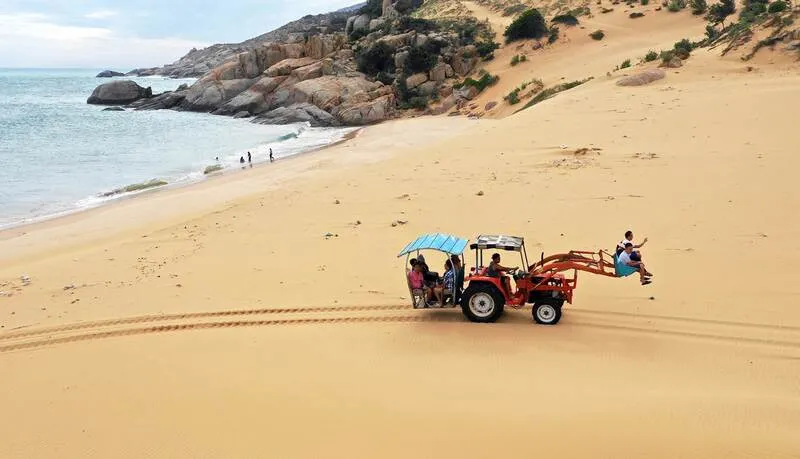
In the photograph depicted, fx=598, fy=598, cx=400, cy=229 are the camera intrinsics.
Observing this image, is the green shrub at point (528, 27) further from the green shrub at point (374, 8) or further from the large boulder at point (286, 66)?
the green shrub at point (374, 8)

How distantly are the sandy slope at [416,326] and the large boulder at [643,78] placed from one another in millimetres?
10020

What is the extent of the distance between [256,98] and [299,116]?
8.28 meters

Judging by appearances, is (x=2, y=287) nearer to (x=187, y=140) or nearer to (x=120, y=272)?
(x=120, y=272)

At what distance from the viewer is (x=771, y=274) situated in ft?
34.9

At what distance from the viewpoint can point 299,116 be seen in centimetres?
5019

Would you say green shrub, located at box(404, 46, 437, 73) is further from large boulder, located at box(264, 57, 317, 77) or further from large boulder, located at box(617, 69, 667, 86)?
large boulder, located at box(617, 69, 667, 86)

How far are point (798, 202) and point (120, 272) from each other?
1556 cm

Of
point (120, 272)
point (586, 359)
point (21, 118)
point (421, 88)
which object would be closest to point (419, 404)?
point (586, 359)

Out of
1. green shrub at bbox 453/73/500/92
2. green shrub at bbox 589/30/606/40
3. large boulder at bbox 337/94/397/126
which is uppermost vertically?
green shrub at bbox 589/30/606/40

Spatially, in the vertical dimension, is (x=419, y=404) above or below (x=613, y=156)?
below

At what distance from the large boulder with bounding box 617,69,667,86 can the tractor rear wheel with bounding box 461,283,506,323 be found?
80.7ft

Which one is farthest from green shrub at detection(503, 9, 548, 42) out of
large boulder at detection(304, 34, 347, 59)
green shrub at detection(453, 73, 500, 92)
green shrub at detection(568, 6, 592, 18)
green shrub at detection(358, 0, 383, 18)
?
green shrub at detection(358, 0, 383, 18)

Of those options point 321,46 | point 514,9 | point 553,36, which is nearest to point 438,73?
point 553,36

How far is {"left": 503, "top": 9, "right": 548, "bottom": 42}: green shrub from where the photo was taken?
5169cm
